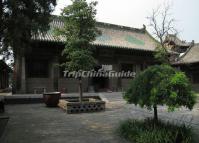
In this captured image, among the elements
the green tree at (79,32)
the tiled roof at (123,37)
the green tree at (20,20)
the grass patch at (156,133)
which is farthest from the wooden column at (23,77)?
the grass patch at (156,133)

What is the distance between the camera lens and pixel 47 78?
18.2 meters

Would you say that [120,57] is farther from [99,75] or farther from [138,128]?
[138,128]

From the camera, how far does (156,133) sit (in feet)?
17.9

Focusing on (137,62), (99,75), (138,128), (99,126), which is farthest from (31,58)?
(138,128)

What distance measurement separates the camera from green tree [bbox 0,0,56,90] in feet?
22.9

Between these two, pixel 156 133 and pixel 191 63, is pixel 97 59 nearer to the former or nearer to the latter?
pixel 191 63

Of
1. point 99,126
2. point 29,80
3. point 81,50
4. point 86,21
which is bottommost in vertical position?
point 99,126

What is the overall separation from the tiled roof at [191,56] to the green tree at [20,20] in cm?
1751

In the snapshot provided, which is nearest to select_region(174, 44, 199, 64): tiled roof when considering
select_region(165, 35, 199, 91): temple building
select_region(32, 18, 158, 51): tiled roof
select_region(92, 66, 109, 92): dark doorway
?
select_region(165, 35, 199, 91): temple building

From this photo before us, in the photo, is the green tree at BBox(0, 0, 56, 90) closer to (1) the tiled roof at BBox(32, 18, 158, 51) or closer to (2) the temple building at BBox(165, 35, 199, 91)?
(1) the tiled roof at BBox(32, 18, 158, 51)

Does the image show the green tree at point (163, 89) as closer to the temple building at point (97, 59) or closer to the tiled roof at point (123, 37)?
the temple building at point (97, 59)

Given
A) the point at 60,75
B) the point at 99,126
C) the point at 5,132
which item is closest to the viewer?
the point at 5,132

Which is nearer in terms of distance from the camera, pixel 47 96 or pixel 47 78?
pixel 47 96

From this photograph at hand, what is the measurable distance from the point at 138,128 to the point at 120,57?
51.0ft
